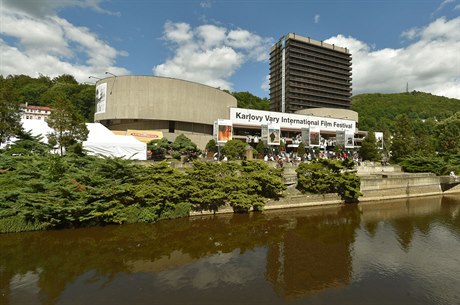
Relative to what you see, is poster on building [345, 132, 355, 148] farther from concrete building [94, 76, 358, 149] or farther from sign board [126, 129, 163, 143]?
sign board [126, 129, 163, 143]

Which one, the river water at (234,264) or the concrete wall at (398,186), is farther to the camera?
the concrete wall at (398,186)

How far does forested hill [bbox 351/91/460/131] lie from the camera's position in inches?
4958

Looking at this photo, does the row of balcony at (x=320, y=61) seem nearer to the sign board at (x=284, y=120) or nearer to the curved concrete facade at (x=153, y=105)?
the sign board at (x=284, y=120)

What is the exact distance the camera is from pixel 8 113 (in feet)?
67.1

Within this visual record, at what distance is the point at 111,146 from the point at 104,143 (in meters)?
0.61

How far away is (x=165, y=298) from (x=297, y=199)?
656 inches

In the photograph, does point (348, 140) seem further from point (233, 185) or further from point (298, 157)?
point (233, 185)

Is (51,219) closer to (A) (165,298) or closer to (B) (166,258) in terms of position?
(B) (166,258)

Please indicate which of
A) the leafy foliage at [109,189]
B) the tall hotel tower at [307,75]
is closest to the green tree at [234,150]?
the leafy foliage at [109,189]

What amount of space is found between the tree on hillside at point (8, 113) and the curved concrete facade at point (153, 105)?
24.6 metres

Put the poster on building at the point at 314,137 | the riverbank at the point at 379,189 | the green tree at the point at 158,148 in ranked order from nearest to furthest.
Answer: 1. the riverbank at the point at 379,189
2. the green tree at the point at 158,148
3. the poster on building at the point at 314,137

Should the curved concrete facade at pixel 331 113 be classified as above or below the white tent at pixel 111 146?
above

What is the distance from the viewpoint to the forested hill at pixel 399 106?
125938mm

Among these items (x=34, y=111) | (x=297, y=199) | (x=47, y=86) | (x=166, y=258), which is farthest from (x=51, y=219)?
(x=47, y=86)
